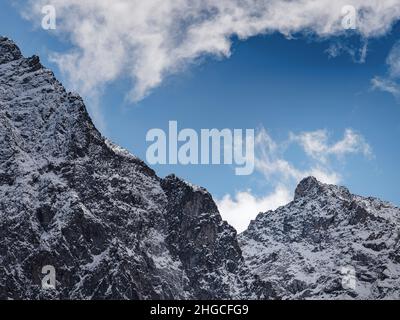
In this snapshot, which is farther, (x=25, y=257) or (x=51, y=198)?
(x=51, y=198)

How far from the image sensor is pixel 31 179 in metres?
193

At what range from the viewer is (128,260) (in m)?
185
